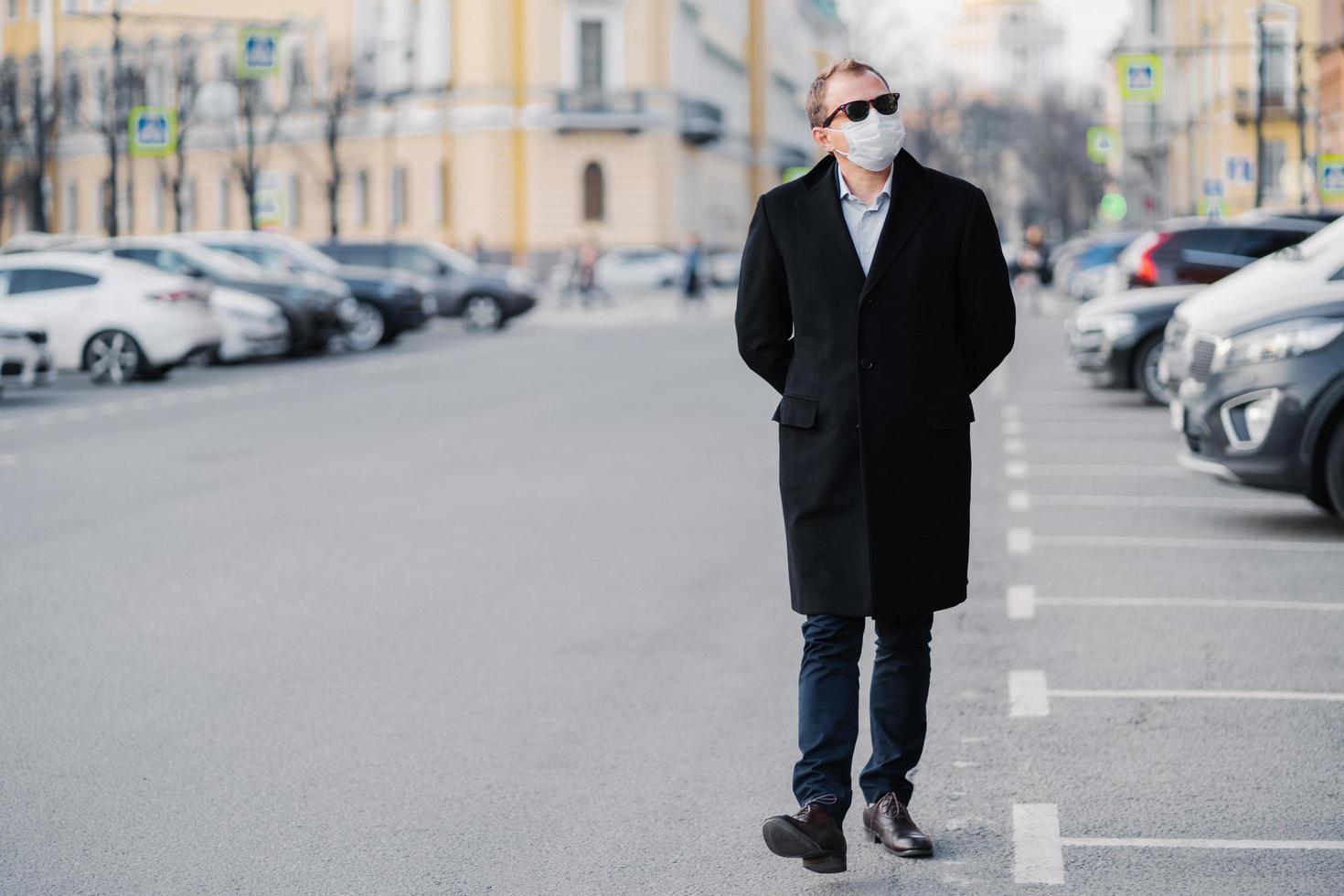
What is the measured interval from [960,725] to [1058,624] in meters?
1.89

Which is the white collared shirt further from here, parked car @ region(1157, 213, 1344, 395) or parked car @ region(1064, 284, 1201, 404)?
parked car @ region(1064, 284, 1201, 404)

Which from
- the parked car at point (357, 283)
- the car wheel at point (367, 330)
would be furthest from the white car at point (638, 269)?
the car wheel at point (367, 330)

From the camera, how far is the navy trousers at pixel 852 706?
16.0 feet

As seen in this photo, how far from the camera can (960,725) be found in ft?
21.3

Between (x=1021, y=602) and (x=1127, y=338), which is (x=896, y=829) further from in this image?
(x=1127, y=338)

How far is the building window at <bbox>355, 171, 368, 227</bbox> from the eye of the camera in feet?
238

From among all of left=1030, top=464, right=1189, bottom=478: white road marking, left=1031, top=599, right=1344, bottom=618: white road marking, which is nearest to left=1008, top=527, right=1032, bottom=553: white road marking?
left=1031, top=599, right=1344, bottom=618: white road marking

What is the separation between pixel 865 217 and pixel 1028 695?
100 inches

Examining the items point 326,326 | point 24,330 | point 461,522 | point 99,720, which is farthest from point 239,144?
point 99,720

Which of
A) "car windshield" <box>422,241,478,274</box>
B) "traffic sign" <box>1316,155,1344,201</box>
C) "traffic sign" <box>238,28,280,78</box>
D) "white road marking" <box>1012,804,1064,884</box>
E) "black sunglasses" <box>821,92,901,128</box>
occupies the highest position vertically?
"traffic sign" <box>238,28,280,78</box>

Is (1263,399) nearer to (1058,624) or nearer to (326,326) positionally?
(1058,624)

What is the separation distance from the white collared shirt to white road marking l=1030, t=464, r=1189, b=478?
914cm

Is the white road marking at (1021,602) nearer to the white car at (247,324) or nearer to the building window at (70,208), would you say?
the white car at (247,324)

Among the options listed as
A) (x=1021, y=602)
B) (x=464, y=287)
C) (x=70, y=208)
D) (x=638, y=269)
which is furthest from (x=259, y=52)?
(x=70, y=208)
